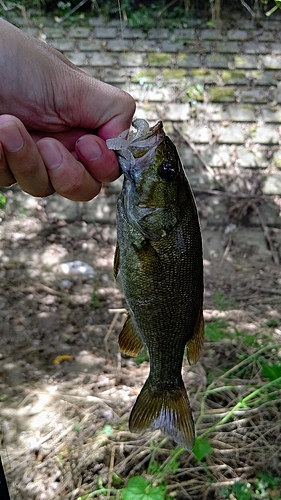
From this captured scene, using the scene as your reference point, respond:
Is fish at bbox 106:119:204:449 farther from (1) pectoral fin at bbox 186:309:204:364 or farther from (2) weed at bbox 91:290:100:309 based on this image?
(2) weed at bbox 91:290:100:309

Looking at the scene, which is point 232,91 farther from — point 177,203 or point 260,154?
point 177,203

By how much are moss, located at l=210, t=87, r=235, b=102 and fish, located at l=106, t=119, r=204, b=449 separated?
13.5 feet

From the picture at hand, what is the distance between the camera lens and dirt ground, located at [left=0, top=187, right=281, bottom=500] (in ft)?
8.95

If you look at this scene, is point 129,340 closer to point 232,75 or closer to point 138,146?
point 138,146

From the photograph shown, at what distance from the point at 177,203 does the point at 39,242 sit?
3090 millimetres

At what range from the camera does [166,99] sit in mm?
5652

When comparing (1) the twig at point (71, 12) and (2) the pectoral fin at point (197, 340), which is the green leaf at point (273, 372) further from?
(1) the twig at point (71, 12)

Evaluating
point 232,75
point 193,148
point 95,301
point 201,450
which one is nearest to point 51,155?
point 201,450

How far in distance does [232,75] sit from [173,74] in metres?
0.71

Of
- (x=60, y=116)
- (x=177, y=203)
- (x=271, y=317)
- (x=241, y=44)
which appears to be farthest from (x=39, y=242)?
(x=241, y=44)

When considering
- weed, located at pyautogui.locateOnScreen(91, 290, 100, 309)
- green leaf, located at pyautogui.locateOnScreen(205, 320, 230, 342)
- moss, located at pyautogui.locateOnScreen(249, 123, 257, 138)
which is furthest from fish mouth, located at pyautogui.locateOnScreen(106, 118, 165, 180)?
moss, located at pyautogui.locateOnScreen(249, 123, 257, 138)

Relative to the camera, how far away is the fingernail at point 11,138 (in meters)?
1.66

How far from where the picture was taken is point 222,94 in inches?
227

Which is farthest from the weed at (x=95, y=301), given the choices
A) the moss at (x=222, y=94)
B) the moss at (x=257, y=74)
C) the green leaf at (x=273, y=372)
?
the moss at (x=257, y=74)
